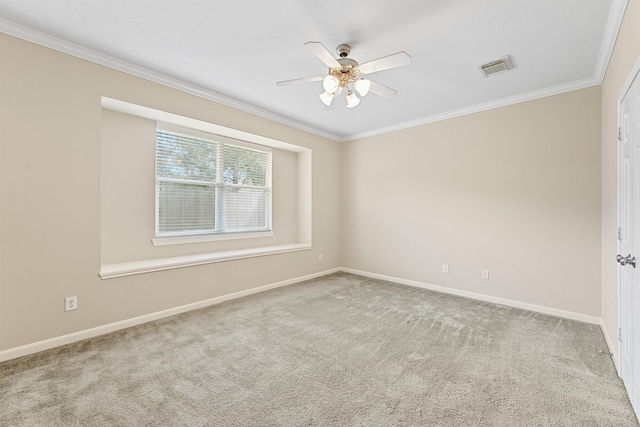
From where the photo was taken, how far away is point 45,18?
2.20 meters

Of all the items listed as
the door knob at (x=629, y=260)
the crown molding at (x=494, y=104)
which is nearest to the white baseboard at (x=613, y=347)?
the door knob at (x=629, y=260)

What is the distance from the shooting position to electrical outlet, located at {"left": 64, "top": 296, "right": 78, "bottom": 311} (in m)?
2.52

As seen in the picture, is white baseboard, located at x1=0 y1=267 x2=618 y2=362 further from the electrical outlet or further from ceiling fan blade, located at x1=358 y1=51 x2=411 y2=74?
ceiling fan blade, located at x1=358 y1=51 x2=411 y2=74

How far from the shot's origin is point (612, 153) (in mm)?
2453

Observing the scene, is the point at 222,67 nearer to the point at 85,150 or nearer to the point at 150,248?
the point at 85,150

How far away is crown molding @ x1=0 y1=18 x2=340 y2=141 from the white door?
3.75m

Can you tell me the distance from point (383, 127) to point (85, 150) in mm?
4047

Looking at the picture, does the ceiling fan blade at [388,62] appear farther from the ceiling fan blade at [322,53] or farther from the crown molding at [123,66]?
the crown molding at [123,66]

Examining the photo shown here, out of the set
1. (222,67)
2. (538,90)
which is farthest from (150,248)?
(538,90)

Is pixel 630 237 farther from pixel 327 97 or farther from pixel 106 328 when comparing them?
pixel 106 328

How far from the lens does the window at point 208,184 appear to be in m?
3.66


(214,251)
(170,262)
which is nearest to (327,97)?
(170,262)

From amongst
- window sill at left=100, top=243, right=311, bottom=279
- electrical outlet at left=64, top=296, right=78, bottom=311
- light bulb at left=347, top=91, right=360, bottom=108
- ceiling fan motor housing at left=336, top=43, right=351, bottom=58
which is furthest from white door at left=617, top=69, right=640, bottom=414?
electrical outlet at left=64, top=296, right=78, bottom=311

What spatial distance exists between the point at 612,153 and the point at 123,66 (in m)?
4.60
